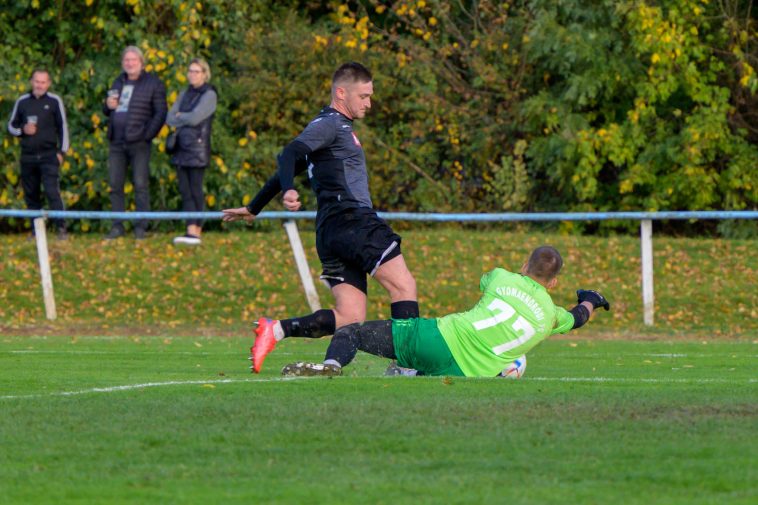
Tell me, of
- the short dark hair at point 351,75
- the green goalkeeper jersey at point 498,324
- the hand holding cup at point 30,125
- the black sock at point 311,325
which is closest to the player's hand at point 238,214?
the black sock at point 311,325

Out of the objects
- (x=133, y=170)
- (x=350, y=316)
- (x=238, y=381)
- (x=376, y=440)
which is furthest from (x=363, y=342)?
(x=133, y=170)

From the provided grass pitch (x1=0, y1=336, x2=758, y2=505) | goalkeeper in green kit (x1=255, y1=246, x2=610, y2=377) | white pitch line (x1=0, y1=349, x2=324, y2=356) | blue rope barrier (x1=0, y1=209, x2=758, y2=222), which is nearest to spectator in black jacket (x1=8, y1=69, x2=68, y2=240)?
blue rope barrier (x1=0, y1=209, x2=758, y2=222)

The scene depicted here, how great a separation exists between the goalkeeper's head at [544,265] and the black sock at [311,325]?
54.7 inches

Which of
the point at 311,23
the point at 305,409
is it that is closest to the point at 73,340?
the point at 305,409

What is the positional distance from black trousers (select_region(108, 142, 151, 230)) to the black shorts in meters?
11.0

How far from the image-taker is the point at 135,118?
66.7 ft

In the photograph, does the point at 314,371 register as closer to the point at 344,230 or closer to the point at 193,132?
the point at 344,230

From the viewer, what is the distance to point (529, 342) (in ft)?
29.8

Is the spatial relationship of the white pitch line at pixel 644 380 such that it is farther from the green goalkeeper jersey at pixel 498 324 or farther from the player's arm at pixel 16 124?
the player's arm at pixel 16 124

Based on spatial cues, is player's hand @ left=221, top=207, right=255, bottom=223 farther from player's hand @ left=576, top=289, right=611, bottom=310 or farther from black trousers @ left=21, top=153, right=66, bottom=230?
black trousers @ left=21, top=153, right=66, bottom=230

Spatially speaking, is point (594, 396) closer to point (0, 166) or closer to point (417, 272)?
point (417, 272)

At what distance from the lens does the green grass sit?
17859mm

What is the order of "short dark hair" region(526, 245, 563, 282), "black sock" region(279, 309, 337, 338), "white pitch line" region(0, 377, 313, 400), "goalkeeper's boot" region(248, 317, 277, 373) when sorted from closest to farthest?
"white pitch line" region(0, 377, 313, 400) → "short dark hair" region(526, 245, 563, 282) → "goalkeeper's boot" region(248, 317, 277, 373) → "black sock" region(279, 309, 337, 338)

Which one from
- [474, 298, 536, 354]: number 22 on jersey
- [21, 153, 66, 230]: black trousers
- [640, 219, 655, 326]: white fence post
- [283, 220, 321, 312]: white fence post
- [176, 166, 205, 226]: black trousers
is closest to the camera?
[474, 298, 536, 354]: number 22 on jersey
